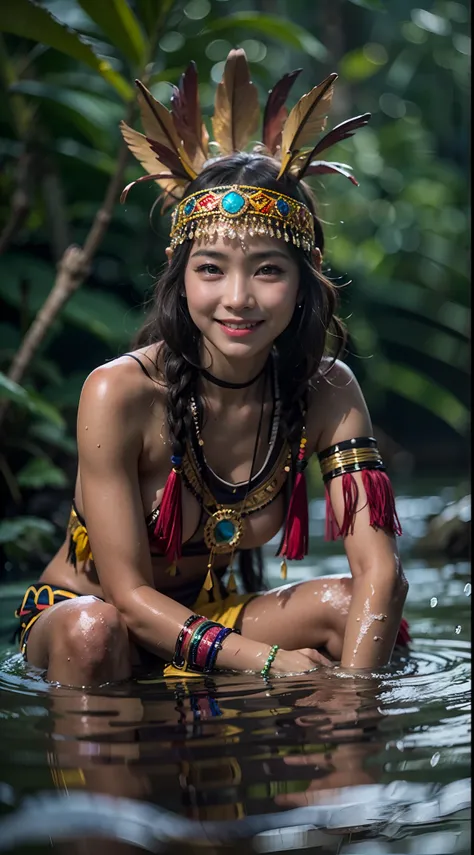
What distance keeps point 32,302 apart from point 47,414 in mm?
1482

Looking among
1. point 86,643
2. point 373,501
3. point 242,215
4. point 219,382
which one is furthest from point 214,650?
point 242,215

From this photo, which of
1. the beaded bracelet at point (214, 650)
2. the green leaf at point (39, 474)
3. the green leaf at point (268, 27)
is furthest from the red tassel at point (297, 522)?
the green leaf at point (268, 27)

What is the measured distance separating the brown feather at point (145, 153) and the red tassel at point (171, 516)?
2.51 feet

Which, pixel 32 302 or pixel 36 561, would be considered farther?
pixel 32 302

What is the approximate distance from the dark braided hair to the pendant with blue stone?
217 millimetres

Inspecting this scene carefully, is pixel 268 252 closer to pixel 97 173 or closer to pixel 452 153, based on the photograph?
pixel 97 173

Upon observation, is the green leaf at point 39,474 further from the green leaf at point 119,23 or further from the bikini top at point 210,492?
the bikini top at point 210,492

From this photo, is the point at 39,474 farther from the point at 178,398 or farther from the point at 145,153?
the point at 178,398

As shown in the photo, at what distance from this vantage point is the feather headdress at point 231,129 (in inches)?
107

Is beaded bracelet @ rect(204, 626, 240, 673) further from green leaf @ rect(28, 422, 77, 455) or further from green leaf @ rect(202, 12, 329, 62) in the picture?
green leaf @ rect(202, 12, 329, 62)

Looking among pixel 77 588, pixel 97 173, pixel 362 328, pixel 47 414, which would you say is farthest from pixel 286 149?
pixel 362 328

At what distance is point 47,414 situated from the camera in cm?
464

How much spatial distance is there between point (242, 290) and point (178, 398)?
31 centimetres

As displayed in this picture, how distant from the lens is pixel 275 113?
2.92 meters
